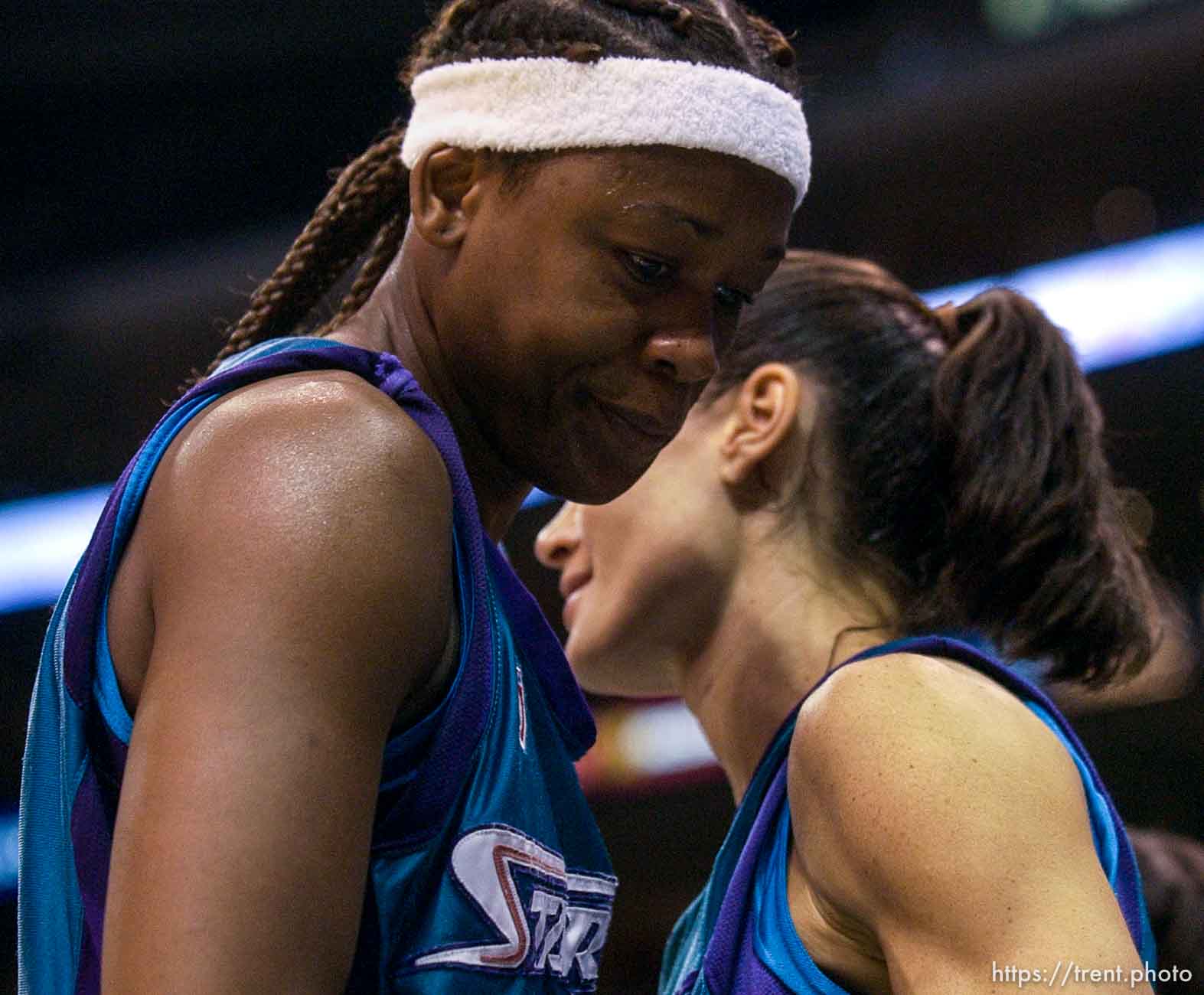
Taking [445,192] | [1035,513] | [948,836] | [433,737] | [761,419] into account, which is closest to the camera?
[433,737]

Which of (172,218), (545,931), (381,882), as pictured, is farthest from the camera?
(172,218)

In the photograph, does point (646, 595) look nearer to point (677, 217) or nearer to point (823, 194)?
point (677, 217)

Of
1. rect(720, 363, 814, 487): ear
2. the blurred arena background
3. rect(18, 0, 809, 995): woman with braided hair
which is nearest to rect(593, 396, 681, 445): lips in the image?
rect(18, 0, 809, 995): woman with braided hair

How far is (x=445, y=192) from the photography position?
1.17m

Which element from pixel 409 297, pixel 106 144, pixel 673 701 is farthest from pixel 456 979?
pixel 673 701

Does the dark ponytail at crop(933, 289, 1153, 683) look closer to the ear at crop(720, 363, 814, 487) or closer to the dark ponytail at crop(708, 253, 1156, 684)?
the dark ponytail at crop(708, 253, 1156, 684)

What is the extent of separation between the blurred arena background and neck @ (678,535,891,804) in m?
3.40

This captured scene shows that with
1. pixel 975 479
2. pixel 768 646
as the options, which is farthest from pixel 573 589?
pixel 975 479

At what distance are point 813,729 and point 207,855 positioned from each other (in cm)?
59

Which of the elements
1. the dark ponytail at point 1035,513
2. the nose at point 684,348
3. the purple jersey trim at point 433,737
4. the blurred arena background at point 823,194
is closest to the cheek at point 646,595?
the dark ponytail at point 1035,513

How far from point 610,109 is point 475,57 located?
0.16m

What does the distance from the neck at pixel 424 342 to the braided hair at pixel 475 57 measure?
0.11m

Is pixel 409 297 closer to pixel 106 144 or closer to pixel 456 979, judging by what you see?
pixel 456 979

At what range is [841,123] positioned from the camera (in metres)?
5.19
